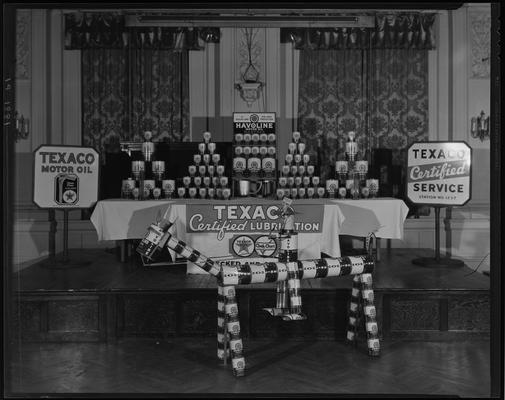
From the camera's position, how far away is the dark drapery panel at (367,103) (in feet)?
24.2

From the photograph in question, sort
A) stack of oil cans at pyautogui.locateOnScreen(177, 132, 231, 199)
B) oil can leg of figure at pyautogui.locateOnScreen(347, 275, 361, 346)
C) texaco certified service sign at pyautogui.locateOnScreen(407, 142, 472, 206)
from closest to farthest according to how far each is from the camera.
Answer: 1. oil can leg of figure at pyautogui.locateOnScreen(347, 275, 361, 346)
2. stack of oil cans at pyautogui.locateOnScreen(177, 132, 231, 199)
3. texaco certified service sign at pyautogui.locateOnScreen(407, 142, 472, 206)

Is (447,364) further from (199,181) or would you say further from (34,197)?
(34,197)

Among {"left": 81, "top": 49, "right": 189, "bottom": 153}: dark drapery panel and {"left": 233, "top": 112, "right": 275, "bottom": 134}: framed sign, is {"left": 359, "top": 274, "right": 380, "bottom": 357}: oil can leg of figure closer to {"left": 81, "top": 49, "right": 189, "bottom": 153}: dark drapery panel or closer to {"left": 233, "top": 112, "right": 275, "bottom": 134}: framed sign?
{"left": 233, "top": 112, "right": 275, "bottom": 134}: framed sign

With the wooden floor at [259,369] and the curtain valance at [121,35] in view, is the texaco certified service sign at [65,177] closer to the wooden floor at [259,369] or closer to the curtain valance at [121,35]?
the wooden floor at [259,369]

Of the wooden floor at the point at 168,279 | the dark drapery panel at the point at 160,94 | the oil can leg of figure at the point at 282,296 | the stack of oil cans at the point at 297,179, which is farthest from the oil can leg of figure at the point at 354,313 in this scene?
the dark drapery panel at the point at 160,94

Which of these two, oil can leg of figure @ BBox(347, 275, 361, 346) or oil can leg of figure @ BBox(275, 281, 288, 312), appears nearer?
oil can leg of figure @ BBox(275, 281, 288, 312)

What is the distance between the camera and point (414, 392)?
138 inches

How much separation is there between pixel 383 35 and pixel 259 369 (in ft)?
17.1

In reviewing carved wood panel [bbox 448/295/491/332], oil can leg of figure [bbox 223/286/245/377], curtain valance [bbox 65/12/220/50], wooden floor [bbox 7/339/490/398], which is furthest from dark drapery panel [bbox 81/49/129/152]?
carved wood panel [bbox 448/295/491/332]

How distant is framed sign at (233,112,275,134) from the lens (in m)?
6.21

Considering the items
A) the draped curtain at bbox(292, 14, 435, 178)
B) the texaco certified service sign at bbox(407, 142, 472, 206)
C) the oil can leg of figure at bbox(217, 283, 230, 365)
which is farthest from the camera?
the draped curtain at bbox(292, 14, 435, 178)

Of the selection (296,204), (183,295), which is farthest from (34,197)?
(296,204)

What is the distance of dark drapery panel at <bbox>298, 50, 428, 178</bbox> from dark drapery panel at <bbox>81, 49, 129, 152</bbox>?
8.09 ft

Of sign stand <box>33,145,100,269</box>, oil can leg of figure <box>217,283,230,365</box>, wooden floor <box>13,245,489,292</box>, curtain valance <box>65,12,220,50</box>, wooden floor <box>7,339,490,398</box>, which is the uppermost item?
curtain valance <box>65,12,220,50</box>
